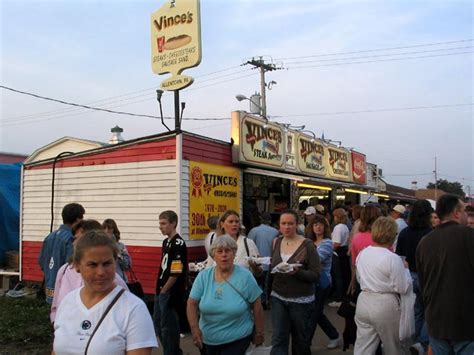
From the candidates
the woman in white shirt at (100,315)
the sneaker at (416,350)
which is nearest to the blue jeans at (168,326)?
the sneaker at (416,350)

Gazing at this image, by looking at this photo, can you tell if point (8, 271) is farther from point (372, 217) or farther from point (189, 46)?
point (372, 217)

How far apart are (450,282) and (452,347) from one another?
0.50m

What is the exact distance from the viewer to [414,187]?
55656mm

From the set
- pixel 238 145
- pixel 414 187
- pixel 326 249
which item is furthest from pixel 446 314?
pixel 414 187

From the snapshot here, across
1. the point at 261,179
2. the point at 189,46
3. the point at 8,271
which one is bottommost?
the point at 8,271

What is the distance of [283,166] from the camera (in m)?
11.8

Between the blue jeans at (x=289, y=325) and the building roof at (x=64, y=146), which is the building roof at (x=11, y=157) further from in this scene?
the blue jeans at (x=289, y=325)

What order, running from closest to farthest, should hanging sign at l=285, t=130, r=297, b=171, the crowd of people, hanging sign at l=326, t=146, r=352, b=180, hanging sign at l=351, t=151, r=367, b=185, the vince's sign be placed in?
the crowd of people → the vince's sign → hanging sign at l=285, t=130, r=297, b=171 → hanging sign at l=326, t=146, r=352, b=180 → hanging sign at l=351, t=151, r=367, b=185

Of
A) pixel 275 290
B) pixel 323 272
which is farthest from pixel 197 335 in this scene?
pixel 323 272

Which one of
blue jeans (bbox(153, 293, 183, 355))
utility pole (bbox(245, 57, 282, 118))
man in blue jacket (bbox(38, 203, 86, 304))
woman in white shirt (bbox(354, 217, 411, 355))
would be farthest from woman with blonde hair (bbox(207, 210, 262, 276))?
utility pole (bbox(245, 57, 282, 118))

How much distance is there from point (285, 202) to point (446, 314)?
31.1 feet

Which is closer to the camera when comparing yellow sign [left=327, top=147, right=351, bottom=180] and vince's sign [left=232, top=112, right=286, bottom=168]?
vince's sign [left=232, top=112, right=286, bottom=168]

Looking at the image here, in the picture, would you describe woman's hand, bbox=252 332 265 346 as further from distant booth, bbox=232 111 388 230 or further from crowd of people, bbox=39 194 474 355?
distant booth, bbox=232 111 388 230

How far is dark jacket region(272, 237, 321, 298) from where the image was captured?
4652mm
